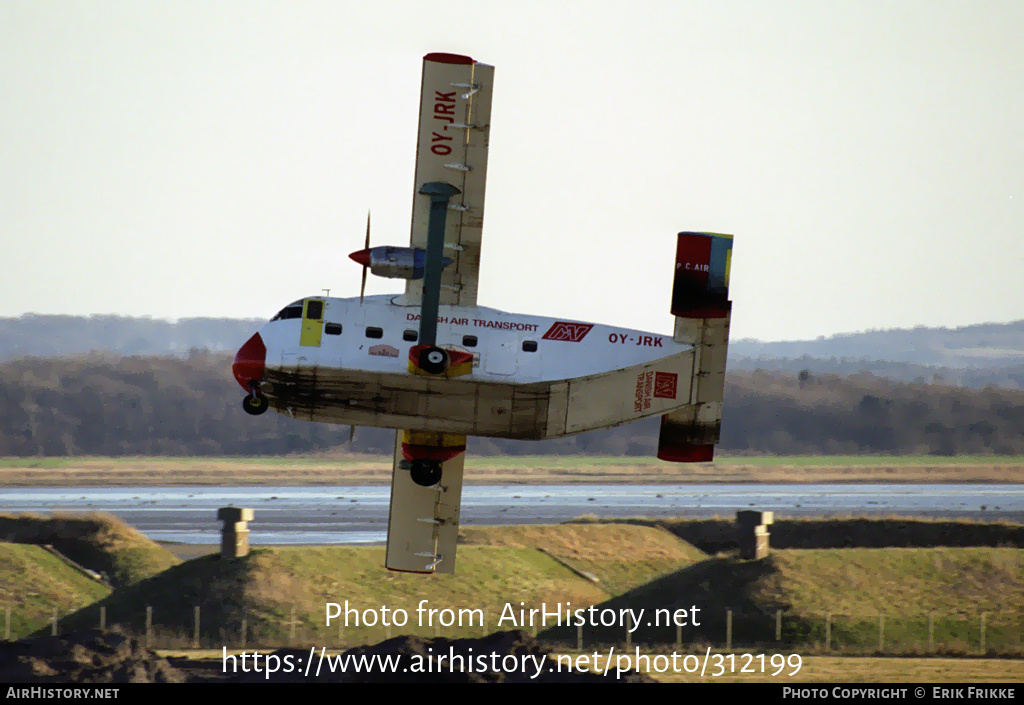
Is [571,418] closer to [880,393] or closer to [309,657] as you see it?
[309,657]

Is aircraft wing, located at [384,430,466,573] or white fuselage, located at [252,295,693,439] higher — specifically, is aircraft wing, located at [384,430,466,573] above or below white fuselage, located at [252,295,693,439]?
below

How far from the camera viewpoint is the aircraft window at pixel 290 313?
27225mm

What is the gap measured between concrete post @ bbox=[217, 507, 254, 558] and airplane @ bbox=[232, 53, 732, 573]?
23013mm

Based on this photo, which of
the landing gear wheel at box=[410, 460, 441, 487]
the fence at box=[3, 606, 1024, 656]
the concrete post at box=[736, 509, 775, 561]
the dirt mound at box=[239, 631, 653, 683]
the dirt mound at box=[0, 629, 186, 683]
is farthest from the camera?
the concrete post at box=[736, 509, 775, 561]

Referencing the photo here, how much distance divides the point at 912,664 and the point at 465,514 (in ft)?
104

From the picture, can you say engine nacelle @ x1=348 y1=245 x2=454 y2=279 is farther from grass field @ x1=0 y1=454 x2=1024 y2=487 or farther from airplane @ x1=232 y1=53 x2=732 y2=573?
grass field @ x1=0 y1=454 x2=1024 y2=487

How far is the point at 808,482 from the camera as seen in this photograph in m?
80.5

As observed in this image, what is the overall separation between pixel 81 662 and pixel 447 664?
501 inches

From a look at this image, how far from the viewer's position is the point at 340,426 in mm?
92312

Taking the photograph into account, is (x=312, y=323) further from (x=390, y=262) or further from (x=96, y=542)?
(x=96, y=542)

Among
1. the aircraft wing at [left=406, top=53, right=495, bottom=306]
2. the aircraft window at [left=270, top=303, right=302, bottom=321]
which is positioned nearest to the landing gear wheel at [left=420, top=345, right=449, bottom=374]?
the aircraft wing at [left=406, top=53, right=495, bottom=306]

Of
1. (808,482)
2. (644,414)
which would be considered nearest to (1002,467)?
(808,482)

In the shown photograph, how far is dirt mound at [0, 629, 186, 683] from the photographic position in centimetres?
3934

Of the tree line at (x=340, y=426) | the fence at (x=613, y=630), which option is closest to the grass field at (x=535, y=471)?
the tree line at (x=340, y=426)
